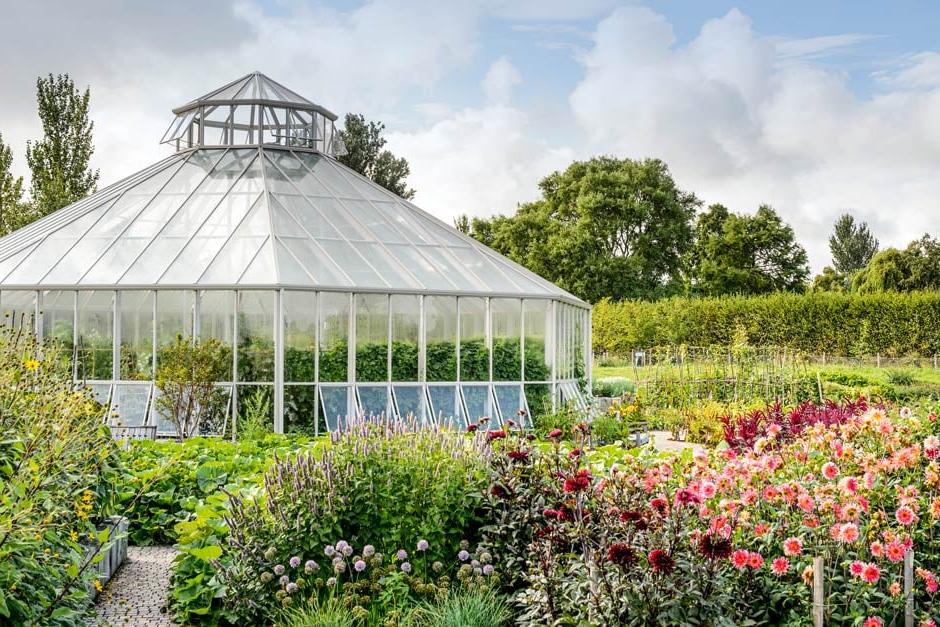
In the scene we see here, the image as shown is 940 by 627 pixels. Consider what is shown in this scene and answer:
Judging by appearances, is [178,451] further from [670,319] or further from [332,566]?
[670,319]

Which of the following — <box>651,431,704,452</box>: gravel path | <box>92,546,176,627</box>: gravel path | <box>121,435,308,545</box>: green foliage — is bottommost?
<box>92,546,176,627</box>: gravel path

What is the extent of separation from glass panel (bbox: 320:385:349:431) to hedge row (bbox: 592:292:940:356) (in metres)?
19.1

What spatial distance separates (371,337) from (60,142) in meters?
15.6

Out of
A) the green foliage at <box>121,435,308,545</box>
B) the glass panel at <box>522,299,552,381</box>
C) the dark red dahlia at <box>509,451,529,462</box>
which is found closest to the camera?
the dark red dahlia at <box>509,451,529,462</box>

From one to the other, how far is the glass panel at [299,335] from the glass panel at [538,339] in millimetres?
3876

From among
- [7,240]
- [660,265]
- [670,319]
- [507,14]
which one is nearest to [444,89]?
[507,14]

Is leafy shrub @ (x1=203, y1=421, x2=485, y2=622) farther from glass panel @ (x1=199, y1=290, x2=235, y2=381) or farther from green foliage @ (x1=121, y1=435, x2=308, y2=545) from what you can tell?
glass panel @ (x1=199, y1=290, x2=235, y2=381)

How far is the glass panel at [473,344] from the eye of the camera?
51.2 feet

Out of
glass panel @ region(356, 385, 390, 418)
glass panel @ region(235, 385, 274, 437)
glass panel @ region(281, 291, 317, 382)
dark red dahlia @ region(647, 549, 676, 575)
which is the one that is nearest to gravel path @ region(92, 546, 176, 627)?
dark red dahlia @ region(647, 549, 676, 575)

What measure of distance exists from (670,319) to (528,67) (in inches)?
891

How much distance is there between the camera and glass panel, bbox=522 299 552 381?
16.2m

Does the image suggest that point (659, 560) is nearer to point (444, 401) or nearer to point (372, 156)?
point (444, 401)

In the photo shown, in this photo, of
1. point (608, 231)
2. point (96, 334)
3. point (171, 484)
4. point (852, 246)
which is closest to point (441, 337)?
point (96, 334)

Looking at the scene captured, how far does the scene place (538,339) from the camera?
53.7 feet
